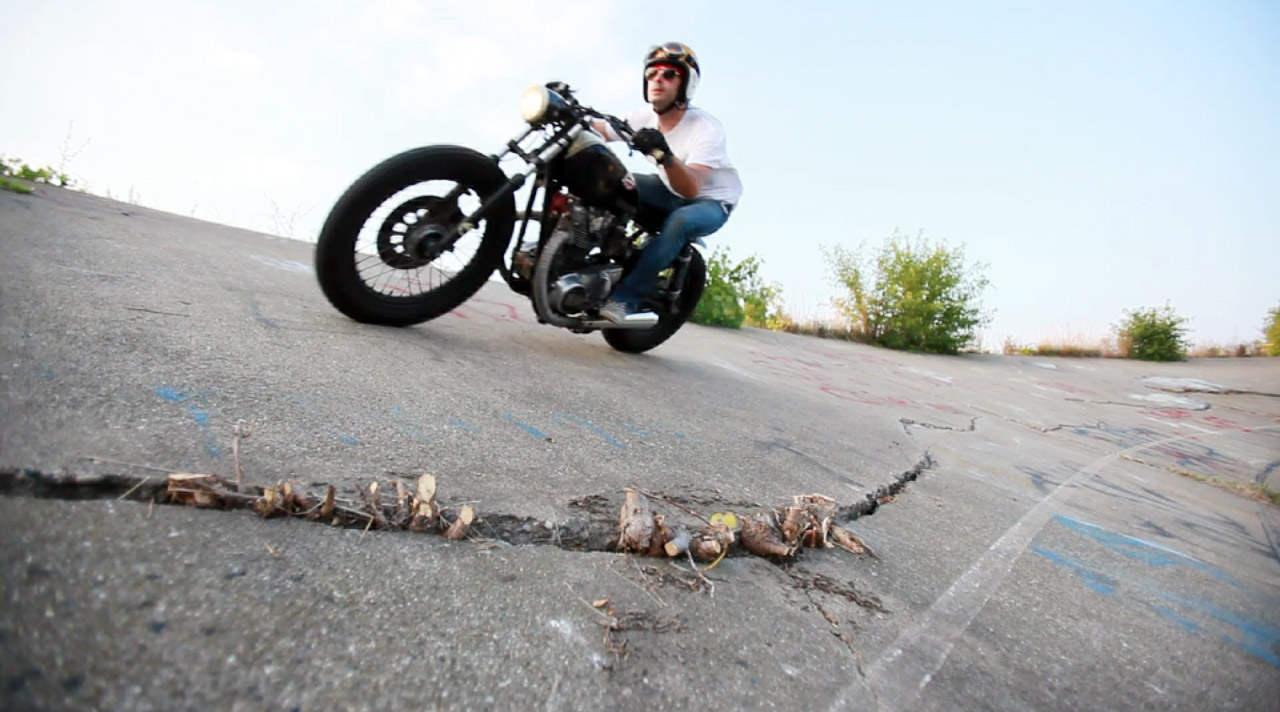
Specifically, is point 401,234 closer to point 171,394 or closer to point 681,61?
point 171,394

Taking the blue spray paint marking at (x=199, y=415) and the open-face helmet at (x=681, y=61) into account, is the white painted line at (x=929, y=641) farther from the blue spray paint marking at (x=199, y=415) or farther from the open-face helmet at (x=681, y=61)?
the open-face helmet at (x=681, y=61)

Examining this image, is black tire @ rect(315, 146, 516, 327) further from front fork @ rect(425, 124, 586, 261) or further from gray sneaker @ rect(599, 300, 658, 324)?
gray sneaker @ rect(599, 300, 658, 324)

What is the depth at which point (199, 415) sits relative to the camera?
1.32 m

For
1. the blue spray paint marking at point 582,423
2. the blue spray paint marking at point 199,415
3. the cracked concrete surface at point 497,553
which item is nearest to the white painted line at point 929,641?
the cracked concrete surface at point 497,553

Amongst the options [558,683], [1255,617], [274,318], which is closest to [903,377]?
[1255,617]

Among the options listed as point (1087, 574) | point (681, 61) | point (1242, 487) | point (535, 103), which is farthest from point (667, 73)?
point (1242, 487)

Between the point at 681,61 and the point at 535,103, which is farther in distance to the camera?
the point at 681,61

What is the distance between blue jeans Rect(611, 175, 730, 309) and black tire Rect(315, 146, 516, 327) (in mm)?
760

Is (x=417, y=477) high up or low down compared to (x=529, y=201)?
down

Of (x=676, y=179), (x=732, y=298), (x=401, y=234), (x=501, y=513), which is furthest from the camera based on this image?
(x=732, y=298)

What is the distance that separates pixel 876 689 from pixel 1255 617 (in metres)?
1.54

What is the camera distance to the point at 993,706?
1.04 m

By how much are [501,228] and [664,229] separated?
Answer: 2.92 ft

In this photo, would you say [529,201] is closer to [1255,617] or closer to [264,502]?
[264,502]
